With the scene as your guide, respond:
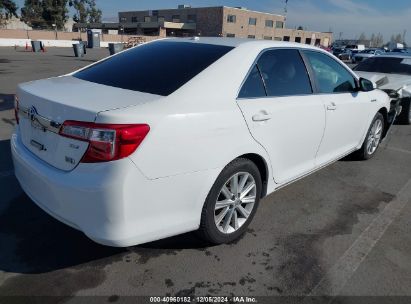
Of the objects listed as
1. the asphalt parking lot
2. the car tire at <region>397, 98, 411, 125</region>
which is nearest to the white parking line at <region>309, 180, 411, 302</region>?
the asphalt parking lot

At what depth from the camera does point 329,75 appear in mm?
4203

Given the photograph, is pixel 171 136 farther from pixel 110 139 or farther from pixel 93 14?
pixel 93 14

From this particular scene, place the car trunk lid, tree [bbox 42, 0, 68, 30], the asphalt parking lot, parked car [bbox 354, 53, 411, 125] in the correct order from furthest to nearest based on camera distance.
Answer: tree [bbox 42, 0, 68, 30] → parked car [bbox 354, 53, 411, 125] → the asphalt parking lot → the car trunk lid

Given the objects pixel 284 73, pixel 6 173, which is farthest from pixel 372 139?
pixel 6 173

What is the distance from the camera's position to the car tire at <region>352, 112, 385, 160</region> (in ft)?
17.5

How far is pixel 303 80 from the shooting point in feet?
12.3

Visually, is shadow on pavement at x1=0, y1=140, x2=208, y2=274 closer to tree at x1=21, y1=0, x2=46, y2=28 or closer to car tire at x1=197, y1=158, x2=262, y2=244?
car tire at x1=197, y1=158, x2=262, y2=244

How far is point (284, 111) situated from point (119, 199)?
1.73m

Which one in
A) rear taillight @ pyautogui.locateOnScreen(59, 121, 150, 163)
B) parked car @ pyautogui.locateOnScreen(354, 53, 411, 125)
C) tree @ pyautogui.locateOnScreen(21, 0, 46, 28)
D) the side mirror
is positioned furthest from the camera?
tree @ pyautogui.locateOnScreen(21, 0, 46, 28)

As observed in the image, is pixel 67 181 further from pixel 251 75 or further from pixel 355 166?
pixel 355 166

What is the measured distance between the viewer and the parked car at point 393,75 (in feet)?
26.1

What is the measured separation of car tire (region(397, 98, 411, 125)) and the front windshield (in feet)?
3.34

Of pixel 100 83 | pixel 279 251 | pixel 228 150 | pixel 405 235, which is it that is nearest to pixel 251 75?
pixel 228 150

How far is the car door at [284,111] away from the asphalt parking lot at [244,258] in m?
0.58
